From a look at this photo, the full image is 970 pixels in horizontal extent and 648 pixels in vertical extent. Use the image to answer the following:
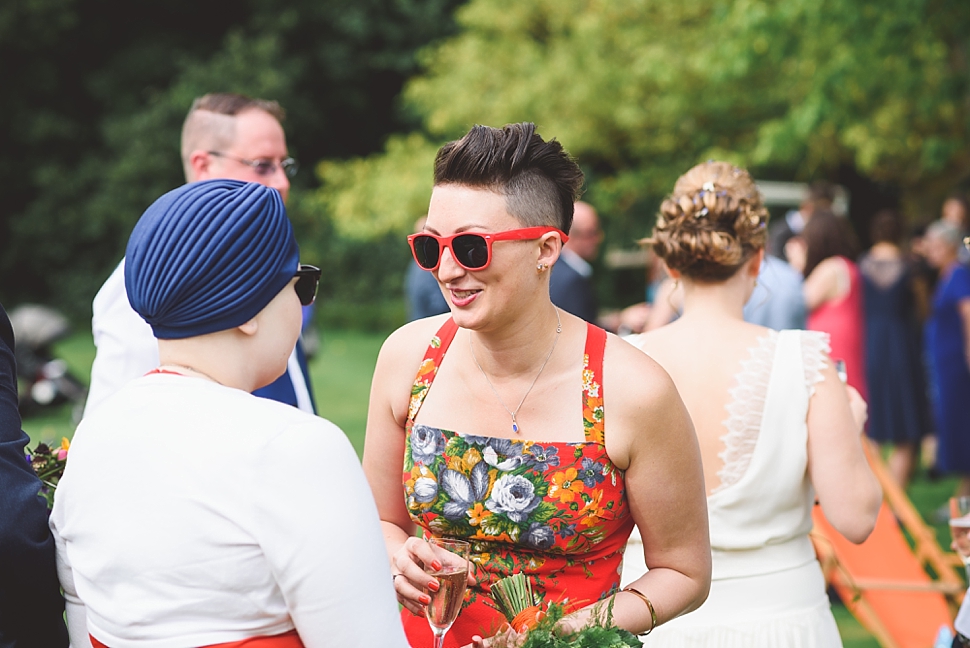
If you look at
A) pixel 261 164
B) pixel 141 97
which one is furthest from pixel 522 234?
pixel 141 97

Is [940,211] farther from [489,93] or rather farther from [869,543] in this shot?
[869,543]

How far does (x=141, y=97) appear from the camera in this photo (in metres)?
28.2

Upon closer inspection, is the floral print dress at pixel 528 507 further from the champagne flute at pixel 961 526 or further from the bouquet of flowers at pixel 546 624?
the champagne flute at pixel 961 526

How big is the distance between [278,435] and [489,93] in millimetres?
17585

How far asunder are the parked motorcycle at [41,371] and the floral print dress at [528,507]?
1047cm

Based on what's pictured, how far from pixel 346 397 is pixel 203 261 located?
12636 mm

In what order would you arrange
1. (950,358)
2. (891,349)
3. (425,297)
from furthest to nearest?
(891,349)
(950,358)
(425,297)

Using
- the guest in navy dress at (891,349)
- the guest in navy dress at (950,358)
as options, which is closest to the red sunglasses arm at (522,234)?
the guest in navy dress at (950,358)

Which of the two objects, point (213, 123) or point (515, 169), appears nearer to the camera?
point (515, 169)

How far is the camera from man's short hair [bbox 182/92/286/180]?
13.1 feet

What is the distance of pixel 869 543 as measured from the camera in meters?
5.53

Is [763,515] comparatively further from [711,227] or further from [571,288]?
[571,288]

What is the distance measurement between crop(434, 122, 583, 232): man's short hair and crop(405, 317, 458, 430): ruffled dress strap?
0.39 metres

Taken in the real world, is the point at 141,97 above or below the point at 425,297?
above
